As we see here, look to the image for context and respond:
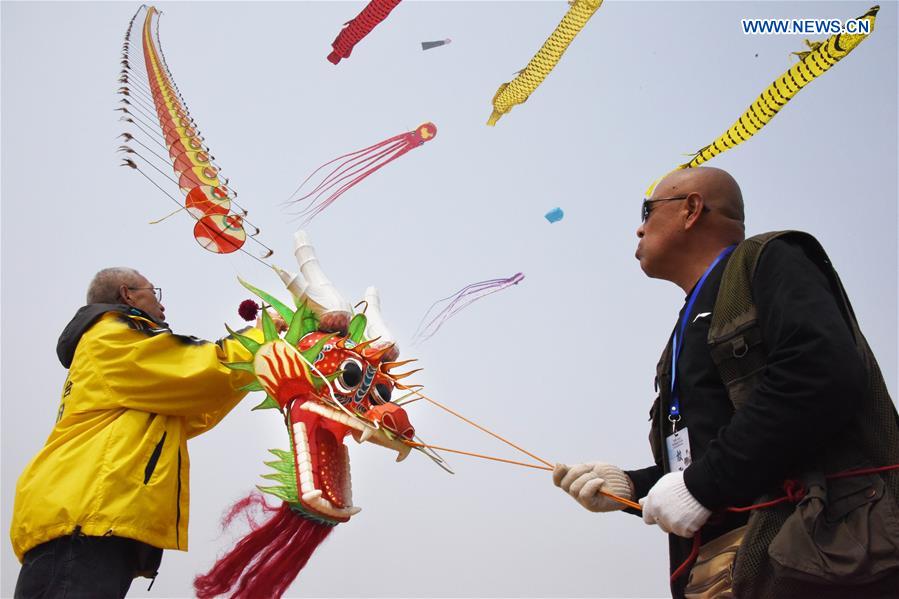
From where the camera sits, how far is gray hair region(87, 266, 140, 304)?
371 cm

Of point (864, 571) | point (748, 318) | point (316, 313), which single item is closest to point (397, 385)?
point (316, 313)

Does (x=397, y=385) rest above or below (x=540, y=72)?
below

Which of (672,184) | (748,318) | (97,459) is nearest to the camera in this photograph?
(748,318)

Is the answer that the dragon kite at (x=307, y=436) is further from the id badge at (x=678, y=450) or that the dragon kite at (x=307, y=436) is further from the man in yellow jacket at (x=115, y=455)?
the id badge at (x=678, y=450)

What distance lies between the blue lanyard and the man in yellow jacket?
1848 mm

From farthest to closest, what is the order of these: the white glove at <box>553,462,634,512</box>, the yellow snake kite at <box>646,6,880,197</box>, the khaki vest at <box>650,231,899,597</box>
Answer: the yellow snake kite at <box>646,6,880,197</box> < the white glove at <box>553,462,634,512</box> < the khaki vest at <box>650,231,899,597</box>

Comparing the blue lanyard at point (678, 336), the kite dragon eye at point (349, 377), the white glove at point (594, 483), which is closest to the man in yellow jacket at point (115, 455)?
the kite dragon eye at point (349, 377)

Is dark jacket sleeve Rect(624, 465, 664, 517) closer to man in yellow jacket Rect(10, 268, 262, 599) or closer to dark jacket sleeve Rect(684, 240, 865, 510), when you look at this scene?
dark jacket sleeve Rect(684, 240, 865, 510)

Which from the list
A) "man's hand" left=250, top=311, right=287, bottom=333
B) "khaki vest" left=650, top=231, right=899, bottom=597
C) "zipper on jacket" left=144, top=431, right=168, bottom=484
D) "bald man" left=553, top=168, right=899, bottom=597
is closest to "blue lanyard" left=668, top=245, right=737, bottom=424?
"bald man" left=553, top=168, right=899, bottom=597

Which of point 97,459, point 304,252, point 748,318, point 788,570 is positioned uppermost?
point 304,252

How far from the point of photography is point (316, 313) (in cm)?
345

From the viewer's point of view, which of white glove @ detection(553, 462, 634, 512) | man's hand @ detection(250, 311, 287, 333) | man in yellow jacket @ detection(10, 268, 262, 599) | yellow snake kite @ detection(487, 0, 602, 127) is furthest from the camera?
yellow snake kite @ detection(487, 0, 602, 127)

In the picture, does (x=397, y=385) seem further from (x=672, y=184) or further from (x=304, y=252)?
(x=672, y=184)

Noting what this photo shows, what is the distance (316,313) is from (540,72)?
2.40 metres
